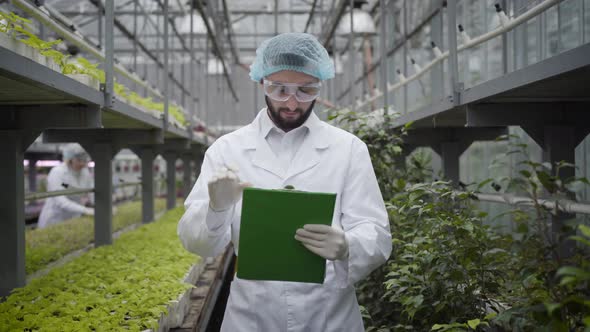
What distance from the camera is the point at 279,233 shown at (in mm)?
1877

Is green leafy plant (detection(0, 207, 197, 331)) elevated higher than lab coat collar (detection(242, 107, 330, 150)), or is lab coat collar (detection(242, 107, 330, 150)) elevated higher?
lab coat collar (detection(242, 107, 330, 150))

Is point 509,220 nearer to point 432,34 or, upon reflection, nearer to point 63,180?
point 432,34

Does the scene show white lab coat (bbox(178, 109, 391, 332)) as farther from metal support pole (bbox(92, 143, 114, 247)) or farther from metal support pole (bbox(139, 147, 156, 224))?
metal support pole (bbox(139, 147, 156, 224))

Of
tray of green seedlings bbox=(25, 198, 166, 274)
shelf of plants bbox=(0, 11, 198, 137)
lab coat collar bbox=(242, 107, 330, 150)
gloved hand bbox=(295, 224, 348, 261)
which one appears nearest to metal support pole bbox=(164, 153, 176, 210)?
tray of green seedlings bbox=(25, 198, 166, 274)

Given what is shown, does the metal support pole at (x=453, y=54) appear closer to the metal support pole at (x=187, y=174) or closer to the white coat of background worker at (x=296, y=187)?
the white coat of background worker at (x=296, y=187)

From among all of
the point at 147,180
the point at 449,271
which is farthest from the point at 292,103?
the point at 147,180

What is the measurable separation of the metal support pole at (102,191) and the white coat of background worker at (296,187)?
3740 mm

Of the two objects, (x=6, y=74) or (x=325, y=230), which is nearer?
(x=325, y=230)

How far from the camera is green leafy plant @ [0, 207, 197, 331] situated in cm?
271

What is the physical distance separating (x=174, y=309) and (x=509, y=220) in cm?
403

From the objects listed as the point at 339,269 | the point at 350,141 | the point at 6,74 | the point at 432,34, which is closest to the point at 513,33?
the point at 432,34

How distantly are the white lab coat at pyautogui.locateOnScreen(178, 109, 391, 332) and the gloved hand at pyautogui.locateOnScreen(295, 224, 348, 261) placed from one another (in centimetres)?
11

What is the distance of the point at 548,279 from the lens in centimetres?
179

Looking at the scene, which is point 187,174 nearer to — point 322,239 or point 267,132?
point 267,132
